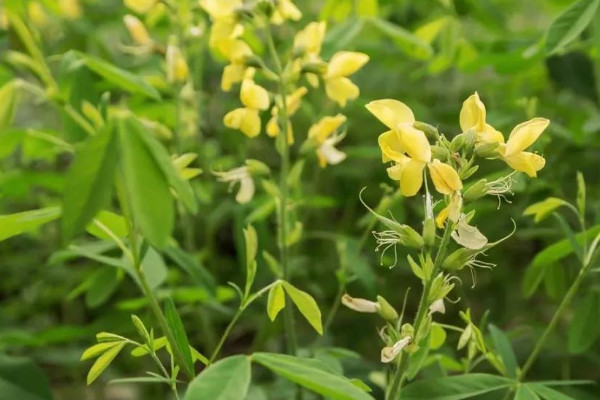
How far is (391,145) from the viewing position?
2.14 feet

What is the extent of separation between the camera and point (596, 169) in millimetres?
1286

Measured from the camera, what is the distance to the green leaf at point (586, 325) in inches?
38.2

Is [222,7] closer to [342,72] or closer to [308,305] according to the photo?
[342,72]

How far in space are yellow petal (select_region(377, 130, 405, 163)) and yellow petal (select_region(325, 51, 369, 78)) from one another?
249 millimetres

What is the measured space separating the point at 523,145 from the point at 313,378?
235mm

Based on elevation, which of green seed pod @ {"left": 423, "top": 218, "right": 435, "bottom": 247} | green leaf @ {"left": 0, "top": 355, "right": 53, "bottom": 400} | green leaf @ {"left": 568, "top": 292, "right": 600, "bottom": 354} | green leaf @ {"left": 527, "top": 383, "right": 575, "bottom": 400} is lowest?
green leaf @ {"left": 568, "top": 292, "right": 600, "bottom": 354}

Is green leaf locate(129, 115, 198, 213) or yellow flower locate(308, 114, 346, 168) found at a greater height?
green leaf locate(129, 115, 198, 213)

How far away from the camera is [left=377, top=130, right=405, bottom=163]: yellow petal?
0.64 m

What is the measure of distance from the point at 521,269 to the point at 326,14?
0.63 m

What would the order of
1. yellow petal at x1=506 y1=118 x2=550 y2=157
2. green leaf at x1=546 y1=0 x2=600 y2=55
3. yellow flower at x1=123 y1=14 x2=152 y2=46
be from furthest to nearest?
1. yellow flower at x1=123 y1=14 x2=152 y2=46
2. green leaf at x1=546 y1=0 x2=600 y2=55
3. yellow petal at x1=506 y1=118 x2=550 y2=157

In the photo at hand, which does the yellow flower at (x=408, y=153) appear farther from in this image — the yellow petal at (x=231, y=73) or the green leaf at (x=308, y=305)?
the yellow petal at (x=231, y=73)

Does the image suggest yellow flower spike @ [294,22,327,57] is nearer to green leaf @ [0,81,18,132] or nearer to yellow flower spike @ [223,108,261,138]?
yellow flower spike @ [223,108,261,138]

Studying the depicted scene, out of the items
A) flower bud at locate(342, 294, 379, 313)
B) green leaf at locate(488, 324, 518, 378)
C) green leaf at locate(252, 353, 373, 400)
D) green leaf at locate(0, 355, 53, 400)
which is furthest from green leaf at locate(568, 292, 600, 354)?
green leaf at locate(0, 355, 53, 400)

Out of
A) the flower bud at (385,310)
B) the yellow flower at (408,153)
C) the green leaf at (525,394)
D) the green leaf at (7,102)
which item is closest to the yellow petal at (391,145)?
the yellow flower at (408,153)
